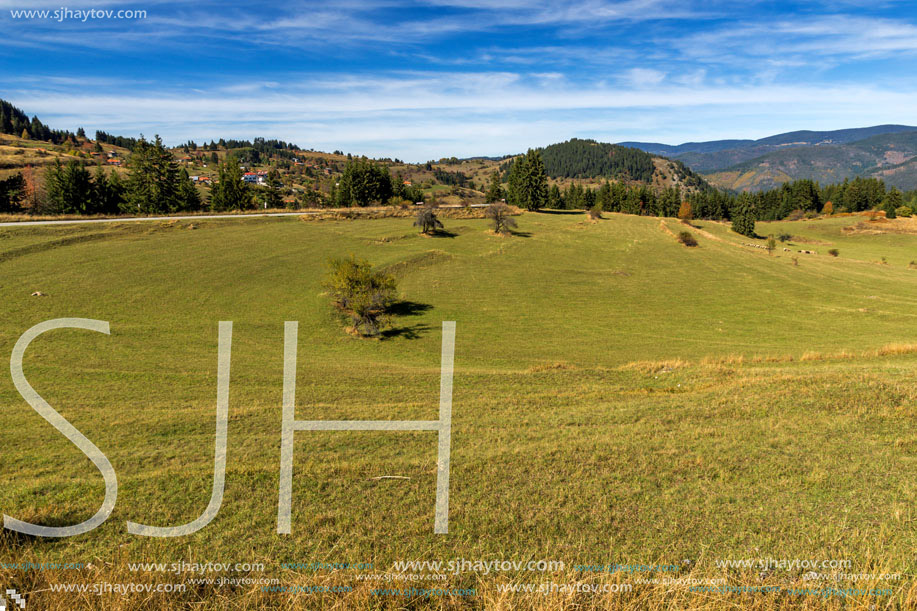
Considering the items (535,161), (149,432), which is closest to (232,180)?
(535,161)

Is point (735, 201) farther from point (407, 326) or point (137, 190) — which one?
point (137, 190)

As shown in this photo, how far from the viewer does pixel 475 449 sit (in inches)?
412

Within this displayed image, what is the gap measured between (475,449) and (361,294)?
24383 millimetres

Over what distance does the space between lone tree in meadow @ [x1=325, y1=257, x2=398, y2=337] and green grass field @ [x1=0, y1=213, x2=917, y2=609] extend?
1.90 meters

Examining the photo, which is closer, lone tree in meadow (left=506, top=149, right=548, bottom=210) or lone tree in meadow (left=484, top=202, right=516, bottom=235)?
lone tree in meadow (left=484, top=202, right=516, bottom=235)

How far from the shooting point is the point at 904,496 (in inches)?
294

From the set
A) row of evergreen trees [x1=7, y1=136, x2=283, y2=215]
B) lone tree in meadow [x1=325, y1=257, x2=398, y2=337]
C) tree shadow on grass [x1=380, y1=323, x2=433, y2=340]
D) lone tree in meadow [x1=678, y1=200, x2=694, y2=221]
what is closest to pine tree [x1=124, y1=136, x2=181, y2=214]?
row of evergreen trees [x1=7, y1=136, x2=283, y2=215]

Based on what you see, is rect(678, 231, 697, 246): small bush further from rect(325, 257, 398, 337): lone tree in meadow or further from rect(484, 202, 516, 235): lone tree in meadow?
rect(325, 257, 398, 337): lone tree in meadow

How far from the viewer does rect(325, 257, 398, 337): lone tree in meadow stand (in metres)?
32.7

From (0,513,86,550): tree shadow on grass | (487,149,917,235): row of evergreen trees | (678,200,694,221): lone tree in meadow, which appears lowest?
(0,513,86,550): tree shadow on grass

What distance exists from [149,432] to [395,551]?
11.0m

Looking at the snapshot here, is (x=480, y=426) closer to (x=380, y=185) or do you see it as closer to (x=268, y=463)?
(x=268, y=463)

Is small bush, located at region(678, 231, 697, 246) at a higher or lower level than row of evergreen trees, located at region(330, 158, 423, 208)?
lower

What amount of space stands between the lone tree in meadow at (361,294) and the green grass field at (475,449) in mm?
1895
